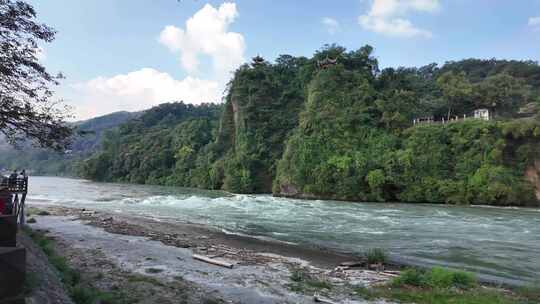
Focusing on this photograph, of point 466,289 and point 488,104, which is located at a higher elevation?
point 488,104

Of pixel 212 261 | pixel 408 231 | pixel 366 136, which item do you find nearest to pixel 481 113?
pixel 366 136

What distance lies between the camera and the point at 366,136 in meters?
45.6

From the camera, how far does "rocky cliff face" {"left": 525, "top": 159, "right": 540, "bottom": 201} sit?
34.3 m

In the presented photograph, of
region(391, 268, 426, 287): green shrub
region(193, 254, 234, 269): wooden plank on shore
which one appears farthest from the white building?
region(193, 254, 234, 269): wooden plank on shore

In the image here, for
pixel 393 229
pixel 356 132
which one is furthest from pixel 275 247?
pixel 356 132

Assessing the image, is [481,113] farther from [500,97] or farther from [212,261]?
[212,261]

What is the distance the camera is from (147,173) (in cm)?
8075

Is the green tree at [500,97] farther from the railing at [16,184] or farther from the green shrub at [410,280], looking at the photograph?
the railing at [16,184]

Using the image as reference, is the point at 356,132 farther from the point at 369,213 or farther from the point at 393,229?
the point at 393,229

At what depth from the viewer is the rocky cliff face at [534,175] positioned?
112 ft

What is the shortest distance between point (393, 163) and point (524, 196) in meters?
12.2

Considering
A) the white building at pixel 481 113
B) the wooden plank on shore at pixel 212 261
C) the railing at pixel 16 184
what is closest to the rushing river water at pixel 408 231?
the wooden plank on shore at pixel 212 261

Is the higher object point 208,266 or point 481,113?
point 481,113

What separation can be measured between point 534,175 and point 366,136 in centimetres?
1779
